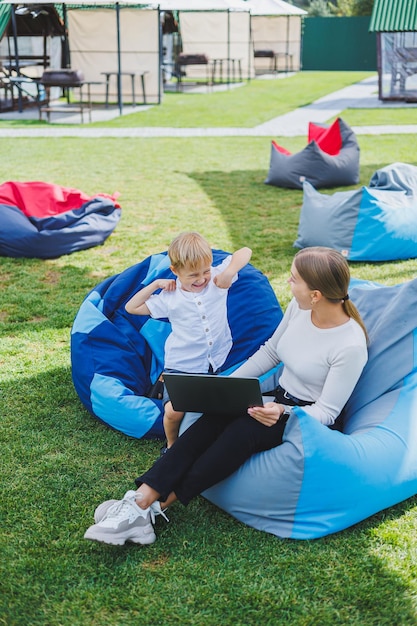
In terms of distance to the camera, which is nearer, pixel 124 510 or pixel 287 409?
pixel 124 510

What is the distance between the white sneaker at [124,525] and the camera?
9.18 feet

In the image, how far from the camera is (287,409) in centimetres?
309

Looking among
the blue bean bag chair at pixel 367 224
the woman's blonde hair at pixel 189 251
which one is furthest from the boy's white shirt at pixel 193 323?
the blue bean bag chair at pixel 367 224

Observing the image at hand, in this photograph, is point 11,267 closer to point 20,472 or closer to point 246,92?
point 20,472

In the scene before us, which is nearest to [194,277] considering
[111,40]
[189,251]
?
[189,251]

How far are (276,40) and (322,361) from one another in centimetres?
3111

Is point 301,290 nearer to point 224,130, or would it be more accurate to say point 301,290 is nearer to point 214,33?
point 224,130

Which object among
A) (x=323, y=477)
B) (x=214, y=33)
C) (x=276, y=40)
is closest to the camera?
(x=323, y=477)

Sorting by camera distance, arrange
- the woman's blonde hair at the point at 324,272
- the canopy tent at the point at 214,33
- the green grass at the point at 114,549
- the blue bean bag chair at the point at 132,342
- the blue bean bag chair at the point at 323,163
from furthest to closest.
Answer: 1. the canopy tent at the point at 214,33
2. the blue bean bag chair at the point at 323,163
3. the blue bean bag chair at the point at 132,342
4. the woman's blonde hair at the point at 324,272
5. the green grass at the point at 114,549

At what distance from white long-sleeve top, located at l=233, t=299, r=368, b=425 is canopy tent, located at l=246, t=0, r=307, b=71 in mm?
28965

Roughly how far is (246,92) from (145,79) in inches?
173

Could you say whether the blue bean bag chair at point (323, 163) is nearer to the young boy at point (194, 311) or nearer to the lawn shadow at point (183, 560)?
the young boy at point (194, 311)

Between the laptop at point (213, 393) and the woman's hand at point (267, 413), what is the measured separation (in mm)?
23

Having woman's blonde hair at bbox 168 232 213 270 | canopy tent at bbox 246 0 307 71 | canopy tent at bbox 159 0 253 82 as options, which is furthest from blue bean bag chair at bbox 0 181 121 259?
canopy tent at bbox 246 0 307 71
